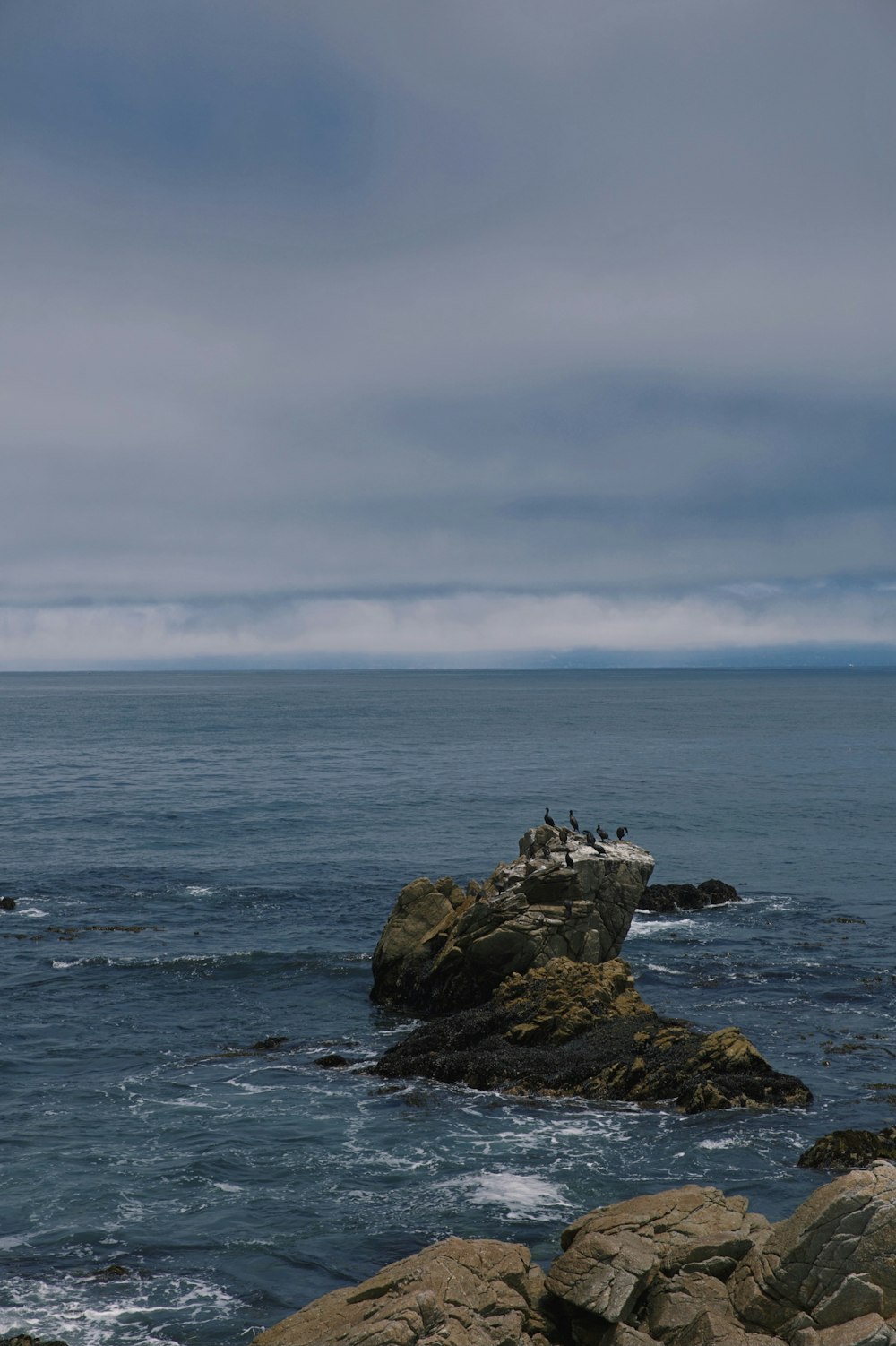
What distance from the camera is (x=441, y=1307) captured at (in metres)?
19.4

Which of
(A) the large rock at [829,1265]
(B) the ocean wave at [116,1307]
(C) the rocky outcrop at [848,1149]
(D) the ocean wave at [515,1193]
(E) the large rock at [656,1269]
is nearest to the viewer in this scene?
(A) the large rock at [829,1265]

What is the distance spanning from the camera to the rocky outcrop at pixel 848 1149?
2995cm

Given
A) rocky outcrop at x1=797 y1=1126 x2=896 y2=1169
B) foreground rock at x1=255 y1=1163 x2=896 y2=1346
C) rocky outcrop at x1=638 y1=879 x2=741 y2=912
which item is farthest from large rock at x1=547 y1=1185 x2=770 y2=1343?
rocky outcrop at x1=638 y1=879 x2=741 y2=912

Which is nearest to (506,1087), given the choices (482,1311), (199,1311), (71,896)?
(199,1311)

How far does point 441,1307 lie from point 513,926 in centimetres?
2649

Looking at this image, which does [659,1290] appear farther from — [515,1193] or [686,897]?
[686,897]

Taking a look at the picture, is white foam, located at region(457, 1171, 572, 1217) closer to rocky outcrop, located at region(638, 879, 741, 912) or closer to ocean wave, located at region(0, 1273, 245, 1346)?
ocean wave, located at region(0, 1273, 245, 1346)

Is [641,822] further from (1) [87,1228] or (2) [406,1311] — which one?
(2) [406,1311]

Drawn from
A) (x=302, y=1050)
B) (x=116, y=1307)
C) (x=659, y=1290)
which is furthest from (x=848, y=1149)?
(x=302, y=1050)

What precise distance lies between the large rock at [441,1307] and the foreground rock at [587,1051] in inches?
606

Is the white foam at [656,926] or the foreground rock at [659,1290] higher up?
the foreground rock at [659,1290]

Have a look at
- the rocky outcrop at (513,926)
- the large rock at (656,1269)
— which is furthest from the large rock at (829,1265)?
the rocky outcrop at (513,926)

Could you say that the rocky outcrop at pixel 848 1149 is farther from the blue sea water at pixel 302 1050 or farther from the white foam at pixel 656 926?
the white foam at pixel 656 926

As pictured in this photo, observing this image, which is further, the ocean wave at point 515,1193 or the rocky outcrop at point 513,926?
the rocky outcrop at point 513,926
